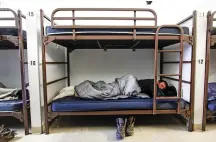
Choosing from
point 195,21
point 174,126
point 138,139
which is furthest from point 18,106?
point 195,21

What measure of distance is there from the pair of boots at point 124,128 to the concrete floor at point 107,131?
0.07 meters

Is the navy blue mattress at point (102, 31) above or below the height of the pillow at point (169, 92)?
above

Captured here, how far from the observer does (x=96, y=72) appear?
11.8ft

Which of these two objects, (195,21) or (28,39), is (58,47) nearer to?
(28,39)

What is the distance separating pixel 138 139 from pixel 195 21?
1.94 metres

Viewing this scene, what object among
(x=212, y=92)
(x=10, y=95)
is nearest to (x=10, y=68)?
(x=10, y=95)

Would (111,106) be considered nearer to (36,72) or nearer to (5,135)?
(36,72)

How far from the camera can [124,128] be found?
2.32 metres

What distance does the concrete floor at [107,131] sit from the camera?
7.36 feet

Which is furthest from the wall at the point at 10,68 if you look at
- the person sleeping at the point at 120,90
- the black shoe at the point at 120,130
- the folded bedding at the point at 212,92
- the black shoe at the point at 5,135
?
the folded bedding at the point at 212,92

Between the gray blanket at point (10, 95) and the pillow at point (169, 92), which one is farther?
the gray blanket at point (10, 95)

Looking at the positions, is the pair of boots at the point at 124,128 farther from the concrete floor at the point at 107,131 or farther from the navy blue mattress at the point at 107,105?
the navy blue mattress at the point at 107,105

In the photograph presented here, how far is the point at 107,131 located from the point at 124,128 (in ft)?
1.09

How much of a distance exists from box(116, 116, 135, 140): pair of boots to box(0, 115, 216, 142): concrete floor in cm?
7
